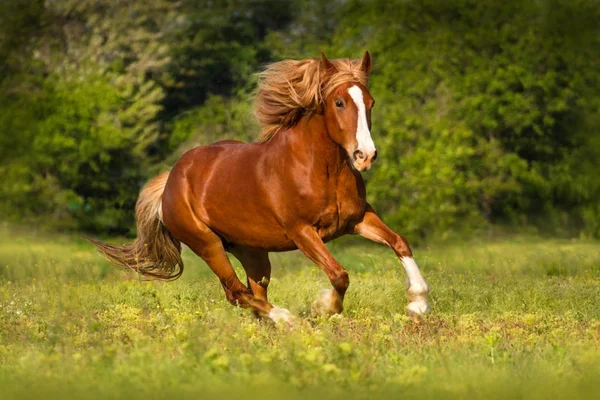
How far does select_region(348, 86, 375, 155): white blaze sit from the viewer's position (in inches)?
323

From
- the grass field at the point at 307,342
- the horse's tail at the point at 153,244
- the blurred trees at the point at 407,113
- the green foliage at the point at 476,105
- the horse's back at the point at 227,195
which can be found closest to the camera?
the grass field at the point at 307,342

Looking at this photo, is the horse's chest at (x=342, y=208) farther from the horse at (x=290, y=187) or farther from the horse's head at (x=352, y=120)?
the horse's head at (x=352, y=120)

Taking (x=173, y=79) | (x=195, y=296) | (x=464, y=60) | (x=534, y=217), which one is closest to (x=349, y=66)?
(x=195, y=296)

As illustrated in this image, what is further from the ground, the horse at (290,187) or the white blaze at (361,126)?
the white blaze at (361,126)

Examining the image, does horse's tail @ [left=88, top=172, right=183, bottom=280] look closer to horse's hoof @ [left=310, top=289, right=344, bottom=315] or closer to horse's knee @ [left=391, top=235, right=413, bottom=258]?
horse's hoof @ [left=310, top=289, right=344, bottom=315]

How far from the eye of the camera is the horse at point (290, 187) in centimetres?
870

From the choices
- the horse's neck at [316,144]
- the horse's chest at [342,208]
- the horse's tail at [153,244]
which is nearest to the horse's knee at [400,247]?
the horse's chest at [342,208]

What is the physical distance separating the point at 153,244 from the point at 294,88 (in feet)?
8.38

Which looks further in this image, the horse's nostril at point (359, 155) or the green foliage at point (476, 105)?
the green foliage at point (476, 105)

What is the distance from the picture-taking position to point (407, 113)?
27.5m

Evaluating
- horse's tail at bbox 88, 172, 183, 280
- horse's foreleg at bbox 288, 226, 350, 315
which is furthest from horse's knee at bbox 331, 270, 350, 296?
horse's tail at bbox 88, 172, 183, 280

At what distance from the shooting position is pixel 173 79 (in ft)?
119

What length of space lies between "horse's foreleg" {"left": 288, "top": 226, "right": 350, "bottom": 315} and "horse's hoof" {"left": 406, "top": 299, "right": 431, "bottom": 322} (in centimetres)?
49

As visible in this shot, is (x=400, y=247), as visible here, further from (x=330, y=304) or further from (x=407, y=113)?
(x=407, y=113)
